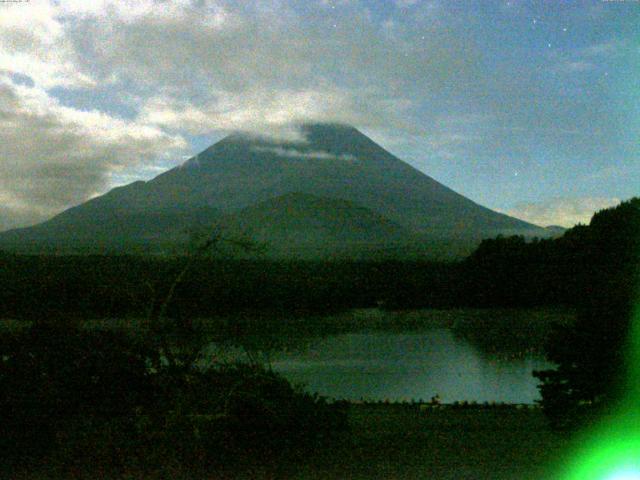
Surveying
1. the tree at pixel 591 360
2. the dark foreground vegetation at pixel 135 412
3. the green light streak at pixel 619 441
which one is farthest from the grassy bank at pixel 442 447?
the tree at pixel 591 360

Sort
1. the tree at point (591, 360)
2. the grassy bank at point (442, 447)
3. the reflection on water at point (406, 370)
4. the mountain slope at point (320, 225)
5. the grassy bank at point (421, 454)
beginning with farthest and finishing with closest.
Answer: the mountain slope at point (320, 225) → the reflection on water at point (406, 370) → the tree at point (591, 360) → the grassy bank at point (442, 447) → the grassy bank at point (421, 454)

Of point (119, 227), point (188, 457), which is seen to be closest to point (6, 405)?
point (188, 457)

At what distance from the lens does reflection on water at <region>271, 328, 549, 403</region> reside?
14594 mm

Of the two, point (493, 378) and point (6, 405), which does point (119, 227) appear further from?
point (6, 405)

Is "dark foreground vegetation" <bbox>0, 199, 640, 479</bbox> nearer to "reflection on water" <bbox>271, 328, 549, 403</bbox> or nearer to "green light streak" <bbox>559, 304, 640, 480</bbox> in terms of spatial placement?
"green light streak" <bbox>559, 304, 640, 480</bbox>

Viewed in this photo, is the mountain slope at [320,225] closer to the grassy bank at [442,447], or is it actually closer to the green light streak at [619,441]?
the grassy bank at [442,447]

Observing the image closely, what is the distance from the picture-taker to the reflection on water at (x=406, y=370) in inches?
575

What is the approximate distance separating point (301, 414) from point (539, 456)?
8.19 ft

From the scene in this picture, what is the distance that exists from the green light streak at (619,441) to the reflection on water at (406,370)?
A: 5871 mm

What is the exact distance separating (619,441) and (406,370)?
35.5ft

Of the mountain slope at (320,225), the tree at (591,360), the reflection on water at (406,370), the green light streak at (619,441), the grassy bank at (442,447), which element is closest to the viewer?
the green light streak at (619,441)

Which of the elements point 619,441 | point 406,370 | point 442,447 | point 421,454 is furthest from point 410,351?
point 619,441

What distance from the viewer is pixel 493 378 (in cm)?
1673

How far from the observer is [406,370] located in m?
18.0
